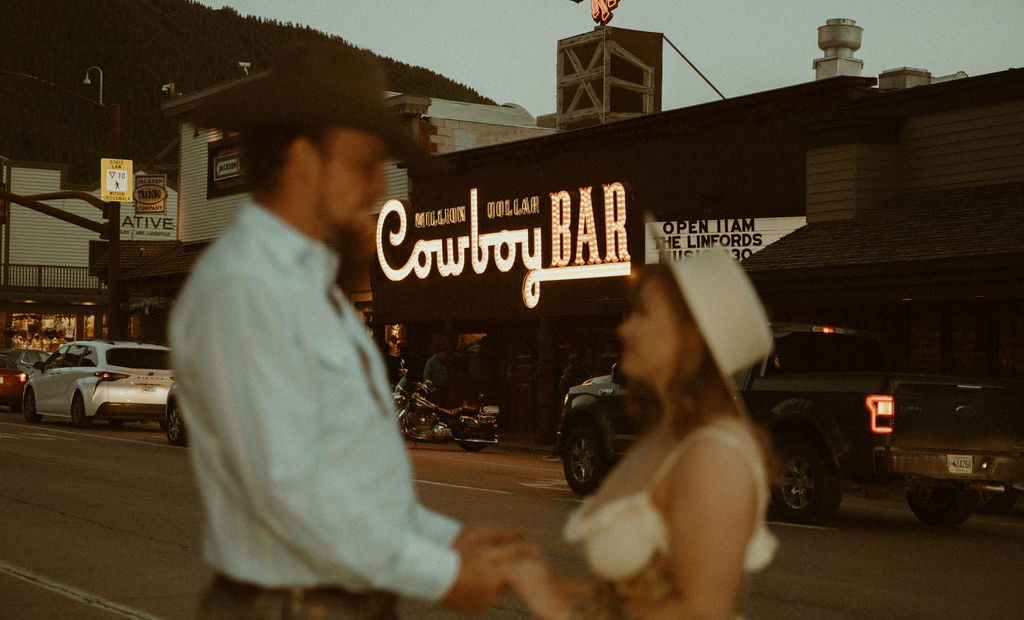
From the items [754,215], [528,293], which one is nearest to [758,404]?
[754,215]

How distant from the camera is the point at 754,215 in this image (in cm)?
2294

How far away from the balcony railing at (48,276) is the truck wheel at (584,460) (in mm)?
49062

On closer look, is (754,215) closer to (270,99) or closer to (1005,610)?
(1005,610)

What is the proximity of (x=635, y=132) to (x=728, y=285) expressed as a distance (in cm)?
2322

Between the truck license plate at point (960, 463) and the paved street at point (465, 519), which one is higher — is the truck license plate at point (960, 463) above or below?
above

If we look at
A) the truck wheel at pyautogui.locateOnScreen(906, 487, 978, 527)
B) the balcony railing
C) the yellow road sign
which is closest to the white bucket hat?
the truck wheel at pyautogui.locateOnScreen(906, 487, 978, 527)

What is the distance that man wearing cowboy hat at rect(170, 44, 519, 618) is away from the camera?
2107mm

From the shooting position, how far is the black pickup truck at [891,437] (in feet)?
40.2

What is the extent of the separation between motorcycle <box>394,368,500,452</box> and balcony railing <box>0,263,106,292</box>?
135ft

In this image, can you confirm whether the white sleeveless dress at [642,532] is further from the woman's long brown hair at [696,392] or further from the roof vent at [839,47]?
Result: the roof vent at [839,47]

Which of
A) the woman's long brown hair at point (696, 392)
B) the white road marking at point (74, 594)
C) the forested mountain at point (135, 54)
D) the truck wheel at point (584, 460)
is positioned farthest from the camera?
the forested mountain at point (135, 54)

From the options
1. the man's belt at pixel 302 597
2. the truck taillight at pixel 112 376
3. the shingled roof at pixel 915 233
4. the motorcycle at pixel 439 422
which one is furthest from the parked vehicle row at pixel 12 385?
the man's belt at pixel 302 597

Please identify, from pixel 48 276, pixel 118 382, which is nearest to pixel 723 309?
pixel 118 382

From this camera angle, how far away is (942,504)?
13.2m
